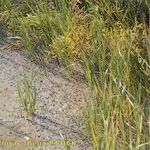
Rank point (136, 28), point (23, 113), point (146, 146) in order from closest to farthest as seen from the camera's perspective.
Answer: point (146, 146) < point (23, 113) < point (136, 28)

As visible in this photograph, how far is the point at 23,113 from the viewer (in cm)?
233

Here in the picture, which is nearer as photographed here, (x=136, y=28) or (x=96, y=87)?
(x=96, y=87)

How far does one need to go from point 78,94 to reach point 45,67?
0.33 m

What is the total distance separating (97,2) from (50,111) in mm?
837

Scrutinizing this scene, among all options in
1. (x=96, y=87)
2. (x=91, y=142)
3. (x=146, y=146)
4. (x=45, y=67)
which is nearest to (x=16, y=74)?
(x=45, y=67)

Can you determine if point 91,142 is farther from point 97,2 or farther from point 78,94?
point 97,2

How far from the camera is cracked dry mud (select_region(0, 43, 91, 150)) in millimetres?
2191

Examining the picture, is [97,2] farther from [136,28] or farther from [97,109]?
[97,109]

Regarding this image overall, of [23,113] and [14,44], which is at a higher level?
[14,44]

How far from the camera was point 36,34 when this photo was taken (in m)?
2.81

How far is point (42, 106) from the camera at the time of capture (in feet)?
7.82

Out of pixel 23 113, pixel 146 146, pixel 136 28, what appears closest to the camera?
pixel 146 146

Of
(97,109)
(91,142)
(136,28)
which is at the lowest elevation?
(91,142)

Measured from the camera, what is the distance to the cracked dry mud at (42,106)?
7.19 feet
